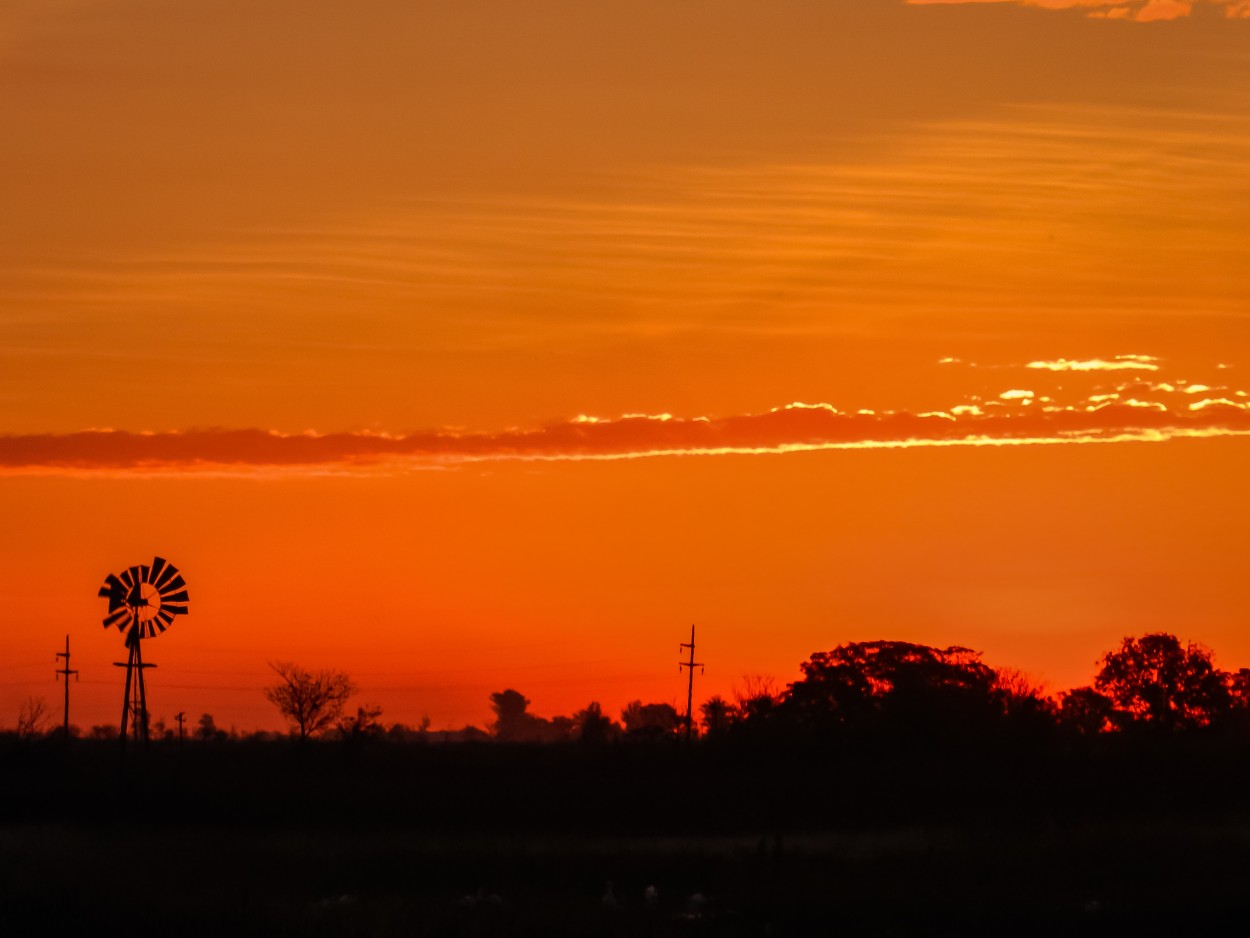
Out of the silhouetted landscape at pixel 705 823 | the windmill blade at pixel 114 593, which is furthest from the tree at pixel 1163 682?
the windmill blade at pixel 114 593

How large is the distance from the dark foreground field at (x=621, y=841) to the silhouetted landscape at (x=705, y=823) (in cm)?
13

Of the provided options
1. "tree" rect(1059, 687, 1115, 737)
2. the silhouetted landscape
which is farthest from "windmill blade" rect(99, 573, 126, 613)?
"tree" rect(1059, 687, 1115, 737)

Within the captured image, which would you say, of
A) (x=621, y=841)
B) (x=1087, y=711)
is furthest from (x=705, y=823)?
(x=1087, y=711)

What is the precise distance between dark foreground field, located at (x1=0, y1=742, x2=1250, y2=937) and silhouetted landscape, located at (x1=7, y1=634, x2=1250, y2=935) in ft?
0.43

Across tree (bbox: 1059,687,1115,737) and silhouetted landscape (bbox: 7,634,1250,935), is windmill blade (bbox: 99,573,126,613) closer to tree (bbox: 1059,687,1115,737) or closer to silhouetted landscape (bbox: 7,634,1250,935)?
silhouetted landscape (bbox: 7,634,1250,935)

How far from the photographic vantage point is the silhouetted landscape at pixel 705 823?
3303 centimetres

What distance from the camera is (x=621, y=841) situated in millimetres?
53562

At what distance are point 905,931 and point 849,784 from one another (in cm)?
3310

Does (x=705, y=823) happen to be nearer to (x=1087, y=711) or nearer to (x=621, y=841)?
(x=621, y=841)

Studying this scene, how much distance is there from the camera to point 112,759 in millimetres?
71562

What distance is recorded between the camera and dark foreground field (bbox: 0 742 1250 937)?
32406 mm

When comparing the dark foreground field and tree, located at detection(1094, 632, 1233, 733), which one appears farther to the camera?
tree, located at detection(1094, 632, 1233, 733)

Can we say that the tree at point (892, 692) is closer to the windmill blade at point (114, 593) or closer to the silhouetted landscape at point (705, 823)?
the silhouetted landscape at point (705, 823)

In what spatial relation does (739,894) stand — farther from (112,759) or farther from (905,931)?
(112,759)
